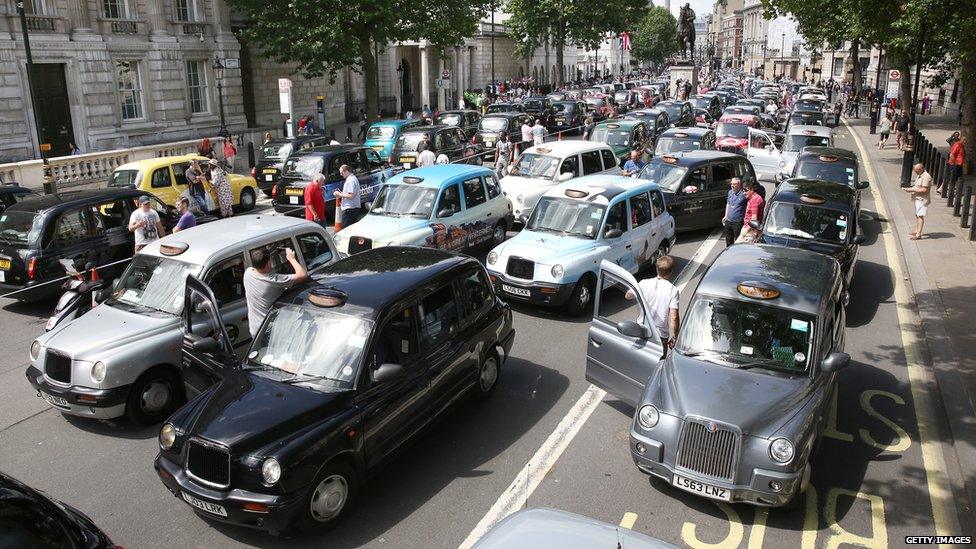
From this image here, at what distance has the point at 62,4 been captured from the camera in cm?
2781

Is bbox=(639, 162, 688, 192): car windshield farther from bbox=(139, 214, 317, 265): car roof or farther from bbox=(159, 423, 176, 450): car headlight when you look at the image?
bbox=(159, 423, 176, 450): car headlight

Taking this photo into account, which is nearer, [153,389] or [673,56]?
[153,389]

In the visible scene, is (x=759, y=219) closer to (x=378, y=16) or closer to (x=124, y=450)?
(x=124, y=450)

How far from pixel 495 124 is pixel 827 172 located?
→ 1436 cm

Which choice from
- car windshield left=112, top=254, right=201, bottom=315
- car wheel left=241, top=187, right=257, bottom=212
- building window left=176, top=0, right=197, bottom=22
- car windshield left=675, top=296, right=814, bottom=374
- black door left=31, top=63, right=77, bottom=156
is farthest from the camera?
building window left=176, top=0, right=197, bottom=22

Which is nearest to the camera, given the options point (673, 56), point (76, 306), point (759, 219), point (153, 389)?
point (153, 389)

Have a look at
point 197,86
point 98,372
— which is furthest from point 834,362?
point 197,86

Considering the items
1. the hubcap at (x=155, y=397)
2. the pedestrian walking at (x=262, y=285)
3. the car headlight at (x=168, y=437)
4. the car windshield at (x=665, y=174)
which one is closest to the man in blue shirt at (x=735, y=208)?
the car windshield at (x=665, y=174)

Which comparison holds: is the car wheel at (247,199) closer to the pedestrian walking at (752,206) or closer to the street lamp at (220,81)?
the street lamp at (220,81)

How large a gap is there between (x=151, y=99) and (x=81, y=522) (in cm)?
3123

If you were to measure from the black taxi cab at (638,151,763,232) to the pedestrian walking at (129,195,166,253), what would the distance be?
33.2 feet

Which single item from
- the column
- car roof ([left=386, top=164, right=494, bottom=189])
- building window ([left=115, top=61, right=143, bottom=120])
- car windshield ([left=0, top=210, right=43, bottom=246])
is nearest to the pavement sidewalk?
car roof ([left=386, top=164, right=494, bottom=189])

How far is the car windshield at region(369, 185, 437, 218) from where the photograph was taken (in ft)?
44.4

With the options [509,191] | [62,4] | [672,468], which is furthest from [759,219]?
[62,4]
